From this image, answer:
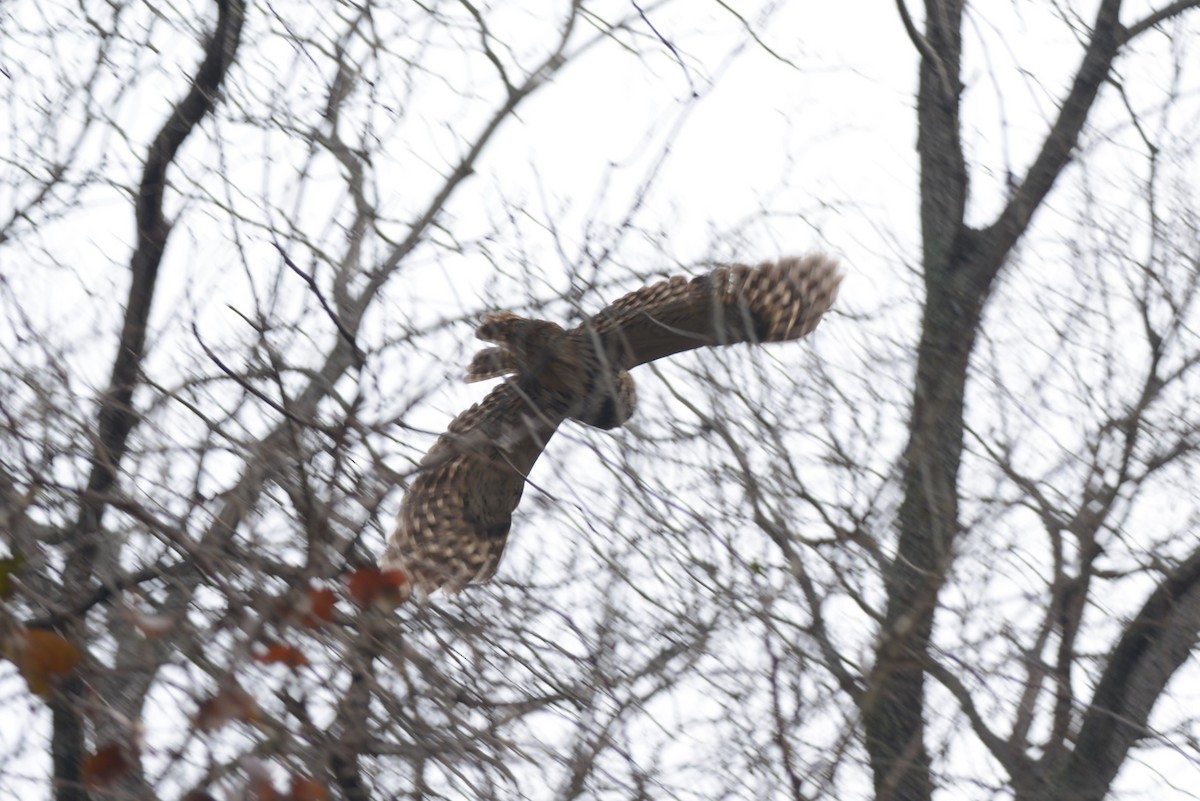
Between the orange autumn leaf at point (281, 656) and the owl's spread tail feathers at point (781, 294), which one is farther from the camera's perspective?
the owl's spread tail feathers at point (781, 294)

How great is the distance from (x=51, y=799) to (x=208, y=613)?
131cm

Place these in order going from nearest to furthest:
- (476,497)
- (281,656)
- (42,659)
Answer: (42,659) < (281,656) < (476,497)

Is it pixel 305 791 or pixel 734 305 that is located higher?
pixel 734 305

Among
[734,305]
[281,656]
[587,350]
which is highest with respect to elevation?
[734,305]

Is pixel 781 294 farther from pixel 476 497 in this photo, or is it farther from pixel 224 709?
pixel 224 709

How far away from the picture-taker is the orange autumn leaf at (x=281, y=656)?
2.30 m

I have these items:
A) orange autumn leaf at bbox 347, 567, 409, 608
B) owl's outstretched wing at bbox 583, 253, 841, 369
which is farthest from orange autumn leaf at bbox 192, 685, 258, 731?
owl's outstretched wing at bbox 583, 253, 841, 369

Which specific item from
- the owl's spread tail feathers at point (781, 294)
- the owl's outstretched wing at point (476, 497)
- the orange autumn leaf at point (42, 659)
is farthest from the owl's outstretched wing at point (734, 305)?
the orange autumn leaf at point (42, 659)

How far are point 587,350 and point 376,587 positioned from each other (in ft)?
11.2

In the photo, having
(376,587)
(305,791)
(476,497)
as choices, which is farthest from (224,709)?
(476,497)

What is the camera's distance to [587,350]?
18.9 ft

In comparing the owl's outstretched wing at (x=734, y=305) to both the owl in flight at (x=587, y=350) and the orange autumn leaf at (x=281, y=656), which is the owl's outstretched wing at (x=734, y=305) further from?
the orange autumn leaf at (x=281, y=656)

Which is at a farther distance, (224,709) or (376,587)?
(376,587)

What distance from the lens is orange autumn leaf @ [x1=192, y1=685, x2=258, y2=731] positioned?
6.91 feet
